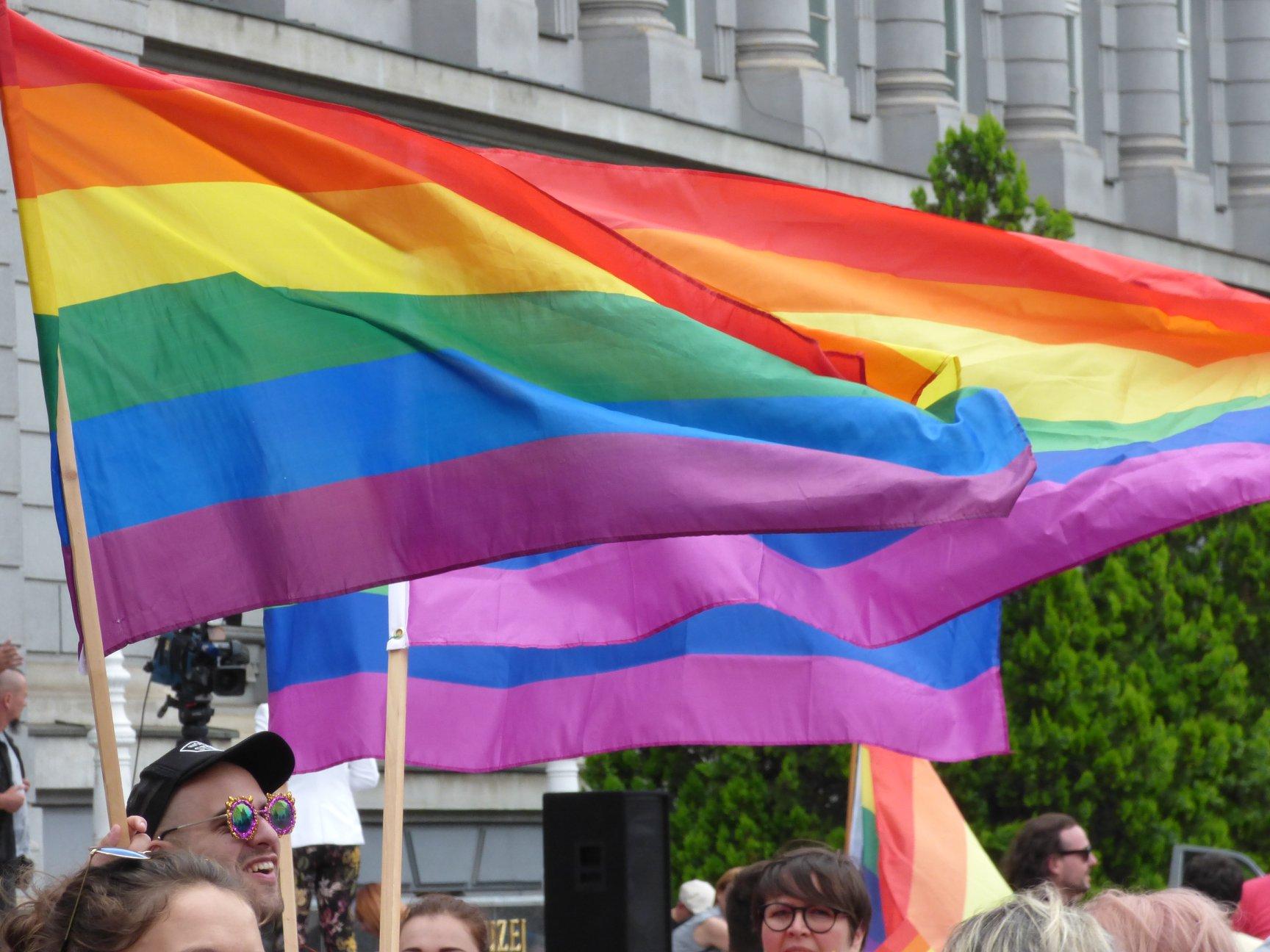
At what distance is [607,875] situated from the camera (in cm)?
633

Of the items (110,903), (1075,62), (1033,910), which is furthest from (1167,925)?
(1075,62)

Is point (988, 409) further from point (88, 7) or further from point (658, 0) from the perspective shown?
point (658, 0)

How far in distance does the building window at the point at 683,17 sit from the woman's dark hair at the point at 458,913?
18.8 metres

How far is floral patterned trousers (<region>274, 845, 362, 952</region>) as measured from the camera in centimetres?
1029

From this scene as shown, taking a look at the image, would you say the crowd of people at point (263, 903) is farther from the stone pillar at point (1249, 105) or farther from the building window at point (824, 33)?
the stone pillar at point (1249, 105)

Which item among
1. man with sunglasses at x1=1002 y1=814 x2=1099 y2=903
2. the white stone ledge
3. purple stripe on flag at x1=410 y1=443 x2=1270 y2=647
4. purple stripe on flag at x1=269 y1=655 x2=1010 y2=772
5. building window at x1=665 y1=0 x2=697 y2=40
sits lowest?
man with sunglasses at x1=1002 y1=814 x2=1099 y2=903

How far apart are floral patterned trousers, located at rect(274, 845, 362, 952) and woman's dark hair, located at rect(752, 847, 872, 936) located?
4.34 metres

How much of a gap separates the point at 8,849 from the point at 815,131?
16.7 metres

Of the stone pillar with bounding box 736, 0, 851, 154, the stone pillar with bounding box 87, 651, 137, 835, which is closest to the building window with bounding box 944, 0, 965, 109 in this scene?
the stone pillar with bounding box 736, 0, 851, 154

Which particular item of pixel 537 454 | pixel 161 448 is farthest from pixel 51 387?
pixel 537 454

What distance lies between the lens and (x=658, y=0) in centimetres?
2267

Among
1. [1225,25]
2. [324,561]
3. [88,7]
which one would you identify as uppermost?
[1225,25]

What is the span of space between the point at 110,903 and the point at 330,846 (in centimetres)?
683

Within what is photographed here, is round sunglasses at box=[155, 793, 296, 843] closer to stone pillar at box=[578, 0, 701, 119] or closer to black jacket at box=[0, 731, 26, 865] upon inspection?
black jacket at box=[0, 731, 26, 865]
